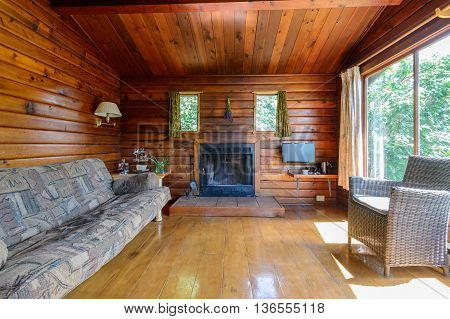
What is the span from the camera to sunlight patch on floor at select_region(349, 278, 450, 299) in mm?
1532

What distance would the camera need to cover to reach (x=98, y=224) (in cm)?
171

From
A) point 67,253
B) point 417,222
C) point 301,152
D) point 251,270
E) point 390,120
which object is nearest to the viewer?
point 67,253

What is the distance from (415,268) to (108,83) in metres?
4.36

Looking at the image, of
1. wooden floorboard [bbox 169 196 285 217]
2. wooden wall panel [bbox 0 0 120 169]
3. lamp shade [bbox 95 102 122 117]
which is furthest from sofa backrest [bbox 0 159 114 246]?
wooden floorboard [bbox 169 196 285 217]

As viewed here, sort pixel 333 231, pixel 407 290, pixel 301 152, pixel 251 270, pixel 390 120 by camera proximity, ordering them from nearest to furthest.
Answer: pixel 407 290, pixel 251 270, pixel 333 231, pixel 390 120, pixel 301 152

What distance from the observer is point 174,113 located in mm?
4043

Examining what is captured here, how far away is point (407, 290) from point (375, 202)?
2.22 feet

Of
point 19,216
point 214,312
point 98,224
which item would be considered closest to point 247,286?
point 214,312

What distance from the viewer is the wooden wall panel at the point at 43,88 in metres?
1.98

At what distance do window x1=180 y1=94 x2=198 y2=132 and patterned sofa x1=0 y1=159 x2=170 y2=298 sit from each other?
5.71 feet

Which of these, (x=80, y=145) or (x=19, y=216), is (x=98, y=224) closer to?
(x=19, y=216)

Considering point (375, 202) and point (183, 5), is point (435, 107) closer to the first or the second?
point (375, 202)

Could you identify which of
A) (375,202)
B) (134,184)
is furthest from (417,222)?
(134,184)

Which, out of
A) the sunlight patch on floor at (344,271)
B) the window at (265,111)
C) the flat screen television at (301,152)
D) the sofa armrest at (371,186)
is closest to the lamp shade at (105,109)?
the window at (265,111)
